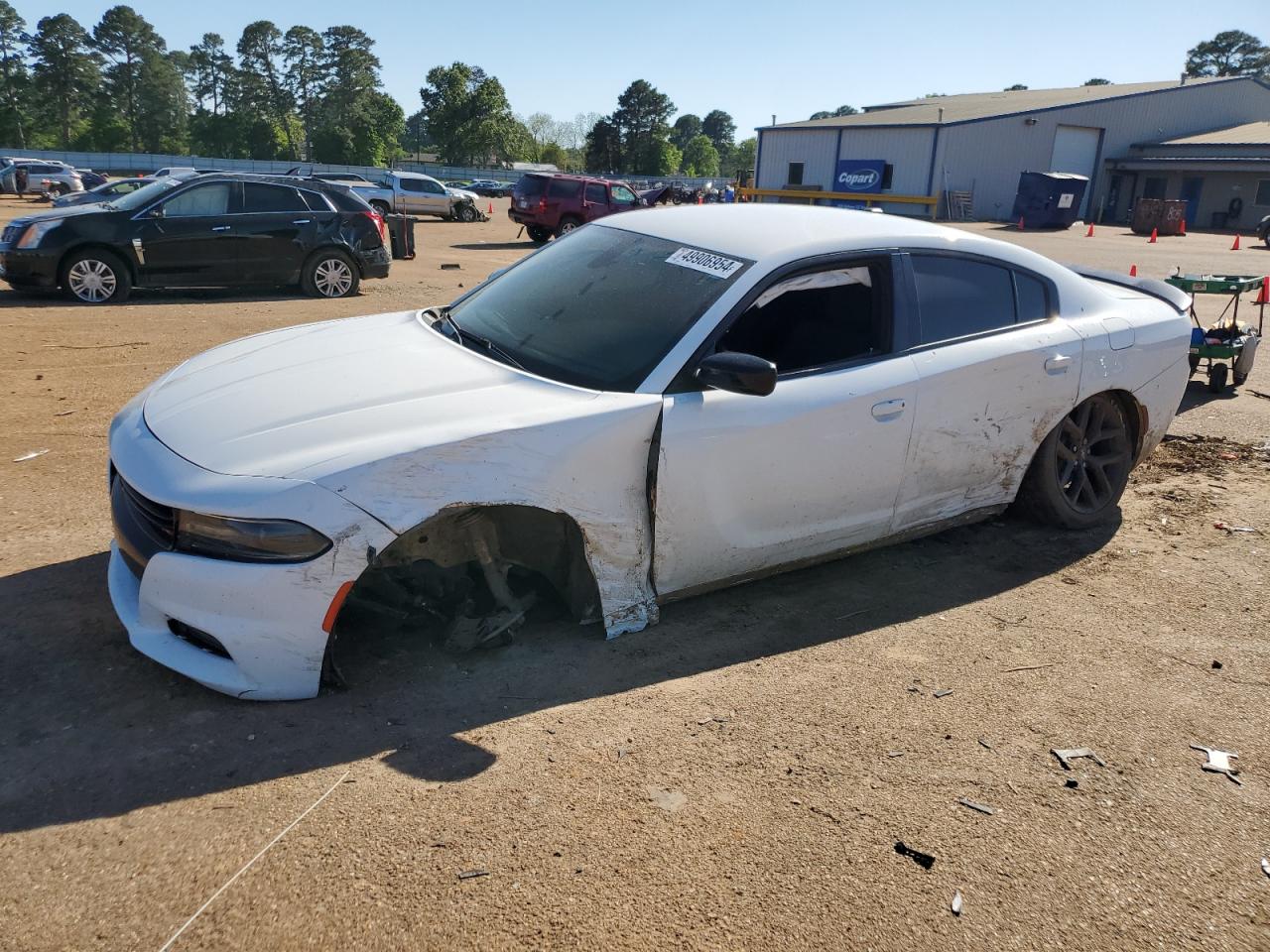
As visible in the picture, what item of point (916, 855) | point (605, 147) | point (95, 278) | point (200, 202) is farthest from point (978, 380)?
point (605, 147)

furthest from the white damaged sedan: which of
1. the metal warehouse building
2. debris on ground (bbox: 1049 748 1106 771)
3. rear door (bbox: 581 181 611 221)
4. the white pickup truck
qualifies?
the metal warehouse building

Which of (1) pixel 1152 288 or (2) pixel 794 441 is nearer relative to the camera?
(2) pixel 794 441

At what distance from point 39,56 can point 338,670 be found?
107966 mm

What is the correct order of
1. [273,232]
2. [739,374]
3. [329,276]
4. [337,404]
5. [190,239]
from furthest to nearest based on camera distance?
[329,276]
[273,232]
[190,239]
[739,374]
[337,404]

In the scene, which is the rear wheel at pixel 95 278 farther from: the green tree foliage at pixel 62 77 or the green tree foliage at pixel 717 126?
the green tree foliage at pixel 717 126

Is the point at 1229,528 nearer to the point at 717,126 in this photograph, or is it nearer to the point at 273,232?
the point at 273,232

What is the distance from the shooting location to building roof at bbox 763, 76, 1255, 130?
154ft

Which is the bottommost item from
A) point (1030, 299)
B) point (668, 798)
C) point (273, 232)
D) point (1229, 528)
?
point (668, 798)

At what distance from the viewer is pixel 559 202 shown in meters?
24.4

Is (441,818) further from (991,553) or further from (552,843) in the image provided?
(991,553)

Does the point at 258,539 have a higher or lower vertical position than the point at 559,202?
lower

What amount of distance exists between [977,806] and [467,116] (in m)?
94.9

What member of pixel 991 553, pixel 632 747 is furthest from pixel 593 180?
pixel 632 747

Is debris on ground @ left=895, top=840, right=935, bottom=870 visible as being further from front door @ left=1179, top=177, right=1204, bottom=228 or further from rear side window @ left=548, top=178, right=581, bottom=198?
front door @ left=1179, top=177, right=1204, bottom=228
